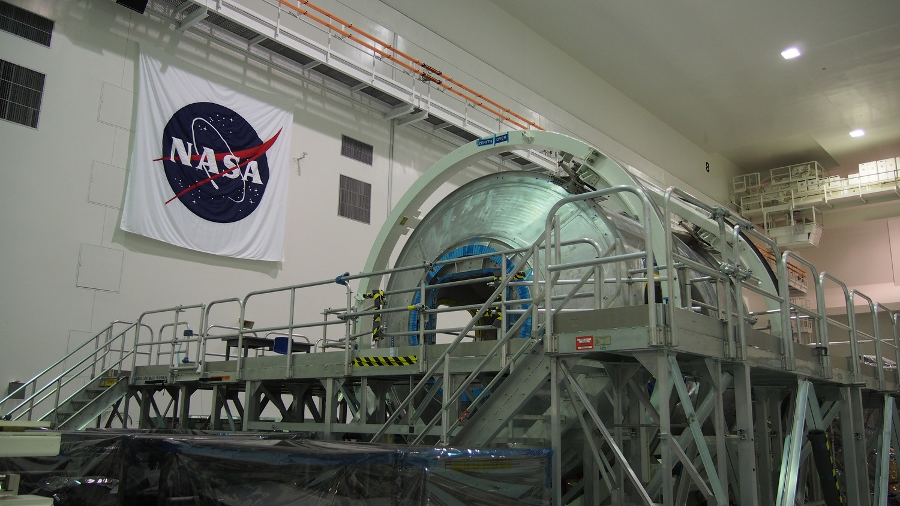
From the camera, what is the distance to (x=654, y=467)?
929cm

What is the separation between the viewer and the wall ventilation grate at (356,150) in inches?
693

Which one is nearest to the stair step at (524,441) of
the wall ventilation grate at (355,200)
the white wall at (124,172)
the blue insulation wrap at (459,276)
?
the blue insulation wrap at (459,276)

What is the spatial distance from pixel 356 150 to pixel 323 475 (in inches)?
518

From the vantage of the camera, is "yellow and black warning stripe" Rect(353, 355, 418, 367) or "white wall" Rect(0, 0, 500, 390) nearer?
"yellow and black warning stripe" Rect(353, 355, 418, 367)

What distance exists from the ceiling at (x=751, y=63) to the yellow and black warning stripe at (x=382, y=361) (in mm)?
14618

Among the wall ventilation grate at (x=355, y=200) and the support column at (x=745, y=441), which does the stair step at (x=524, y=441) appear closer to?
the support column at (x=745, y=441)

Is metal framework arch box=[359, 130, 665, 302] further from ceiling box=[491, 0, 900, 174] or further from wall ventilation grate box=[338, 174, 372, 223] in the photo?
ceiling box=[491, 0, 900, 174]

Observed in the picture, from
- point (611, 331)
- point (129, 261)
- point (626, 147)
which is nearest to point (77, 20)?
point (129, 261)

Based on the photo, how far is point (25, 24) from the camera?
1266 centimetres

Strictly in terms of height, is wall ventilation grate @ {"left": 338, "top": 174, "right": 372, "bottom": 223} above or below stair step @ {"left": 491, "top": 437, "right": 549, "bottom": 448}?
above

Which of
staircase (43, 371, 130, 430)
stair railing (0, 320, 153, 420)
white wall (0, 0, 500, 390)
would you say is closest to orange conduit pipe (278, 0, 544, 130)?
white wall (0, 0, 500, 390)

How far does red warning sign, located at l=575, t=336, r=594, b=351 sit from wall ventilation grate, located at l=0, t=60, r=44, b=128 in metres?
10.9

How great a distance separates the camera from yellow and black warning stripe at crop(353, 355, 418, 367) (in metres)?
8.90

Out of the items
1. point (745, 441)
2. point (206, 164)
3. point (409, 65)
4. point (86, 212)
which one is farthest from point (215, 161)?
point (745, 441)
